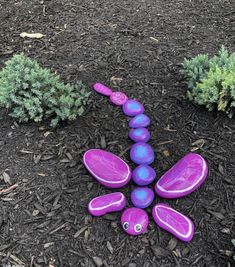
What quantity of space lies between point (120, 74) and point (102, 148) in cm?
88

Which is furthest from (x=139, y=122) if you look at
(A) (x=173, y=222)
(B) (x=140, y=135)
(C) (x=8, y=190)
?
(C) (x=8, y=190)

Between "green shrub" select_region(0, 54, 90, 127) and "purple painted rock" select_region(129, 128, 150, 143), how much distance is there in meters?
0.44

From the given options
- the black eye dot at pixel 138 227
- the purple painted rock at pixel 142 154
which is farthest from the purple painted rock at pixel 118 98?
the black eye dot at pixel 138 227

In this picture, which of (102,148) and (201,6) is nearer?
(102,148)

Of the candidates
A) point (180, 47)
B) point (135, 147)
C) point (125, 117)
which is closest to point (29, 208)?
point (135, 147)

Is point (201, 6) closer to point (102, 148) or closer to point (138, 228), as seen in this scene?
point (102, 148)

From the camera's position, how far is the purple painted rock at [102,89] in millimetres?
3412

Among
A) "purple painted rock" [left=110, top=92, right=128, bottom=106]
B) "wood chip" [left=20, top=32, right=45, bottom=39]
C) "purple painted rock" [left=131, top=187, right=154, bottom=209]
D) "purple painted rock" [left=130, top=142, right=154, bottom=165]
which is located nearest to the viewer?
"purple painted rock" [left=131, top=187, right=154, bottom=209]

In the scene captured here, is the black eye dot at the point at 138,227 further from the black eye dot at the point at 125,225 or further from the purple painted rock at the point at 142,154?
the purple painted rock at the point at 142,154

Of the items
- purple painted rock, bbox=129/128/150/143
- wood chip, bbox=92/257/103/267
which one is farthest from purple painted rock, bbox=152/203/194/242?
purple painted rock, bbox=129/128/150/143

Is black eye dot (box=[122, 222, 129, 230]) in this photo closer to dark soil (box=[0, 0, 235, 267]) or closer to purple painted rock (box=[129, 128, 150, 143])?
dark soil (box=[0, 0, 235, 267])

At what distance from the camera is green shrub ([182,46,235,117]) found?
2.97 metres

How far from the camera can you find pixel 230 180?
111 inches

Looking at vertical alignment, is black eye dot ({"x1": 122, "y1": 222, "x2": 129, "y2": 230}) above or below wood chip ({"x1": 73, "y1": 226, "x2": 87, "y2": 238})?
above
